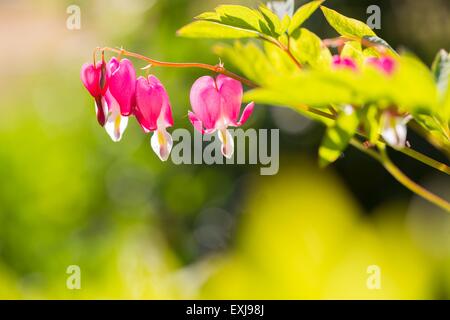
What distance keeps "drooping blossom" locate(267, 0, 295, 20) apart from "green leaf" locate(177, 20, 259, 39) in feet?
0.11

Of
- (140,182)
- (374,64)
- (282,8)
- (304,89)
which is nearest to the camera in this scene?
(304,89)

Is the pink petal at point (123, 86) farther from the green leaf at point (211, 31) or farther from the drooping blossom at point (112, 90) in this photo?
the green leaf at point (211, 31)

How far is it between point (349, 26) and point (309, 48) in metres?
0.07

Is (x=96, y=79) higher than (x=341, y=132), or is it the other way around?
(x=96, y=79)

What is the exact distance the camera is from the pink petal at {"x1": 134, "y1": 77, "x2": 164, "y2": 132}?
894 millimetres

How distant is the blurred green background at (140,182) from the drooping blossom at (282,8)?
34cm

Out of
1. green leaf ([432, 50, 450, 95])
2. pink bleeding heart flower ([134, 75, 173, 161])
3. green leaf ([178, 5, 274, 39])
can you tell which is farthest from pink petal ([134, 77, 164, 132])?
green leaf ([432, 50, 450, 95])

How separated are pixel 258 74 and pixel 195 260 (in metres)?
2.33

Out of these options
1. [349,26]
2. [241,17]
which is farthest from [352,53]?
[241,17]

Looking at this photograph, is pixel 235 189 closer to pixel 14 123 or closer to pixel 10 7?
pixel 14 123

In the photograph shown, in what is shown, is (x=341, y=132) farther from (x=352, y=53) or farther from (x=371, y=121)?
(x=352, y=53)

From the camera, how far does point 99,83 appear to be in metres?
0.89

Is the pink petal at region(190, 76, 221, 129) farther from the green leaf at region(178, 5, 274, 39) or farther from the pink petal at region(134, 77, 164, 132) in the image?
the green leaf at region(178, 5, 274, 39)

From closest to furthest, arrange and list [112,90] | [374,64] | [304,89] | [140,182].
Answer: [304,89] < [374,64] < [112,90] < [140,182]
